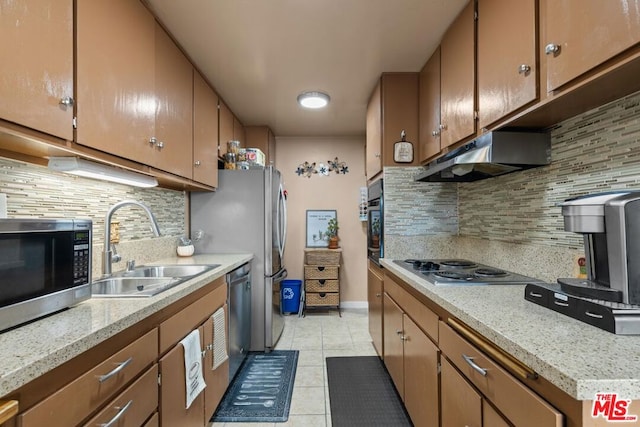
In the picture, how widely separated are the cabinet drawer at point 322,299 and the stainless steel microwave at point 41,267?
9.44 feet

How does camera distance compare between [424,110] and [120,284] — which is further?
[424,110]

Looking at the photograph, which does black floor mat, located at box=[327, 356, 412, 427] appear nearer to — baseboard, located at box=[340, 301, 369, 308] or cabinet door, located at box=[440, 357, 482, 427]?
cabinet door, located at box=[440, 357, 482, 427]

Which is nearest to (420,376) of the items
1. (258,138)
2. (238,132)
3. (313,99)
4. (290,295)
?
(313,99)

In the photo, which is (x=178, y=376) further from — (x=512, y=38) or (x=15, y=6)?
(x=512, y=38)

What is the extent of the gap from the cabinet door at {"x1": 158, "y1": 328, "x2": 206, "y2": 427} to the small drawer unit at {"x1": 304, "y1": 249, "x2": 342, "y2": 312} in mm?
2345

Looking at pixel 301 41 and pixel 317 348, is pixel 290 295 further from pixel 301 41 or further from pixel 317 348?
pixel 301 41

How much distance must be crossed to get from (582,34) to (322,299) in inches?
132

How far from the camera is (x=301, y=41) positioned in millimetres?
1943

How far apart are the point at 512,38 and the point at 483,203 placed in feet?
3.40

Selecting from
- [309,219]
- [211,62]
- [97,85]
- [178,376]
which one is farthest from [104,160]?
[309,219]

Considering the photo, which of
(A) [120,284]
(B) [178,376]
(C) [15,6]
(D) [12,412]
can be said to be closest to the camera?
(D) [12,412]

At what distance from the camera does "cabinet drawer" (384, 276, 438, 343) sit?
4.41ft

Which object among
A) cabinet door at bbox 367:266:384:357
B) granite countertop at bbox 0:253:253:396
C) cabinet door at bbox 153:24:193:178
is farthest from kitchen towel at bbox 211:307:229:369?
cabinet door at bbox 367:266:384:357

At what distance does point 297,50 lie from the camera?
2.05 metres
